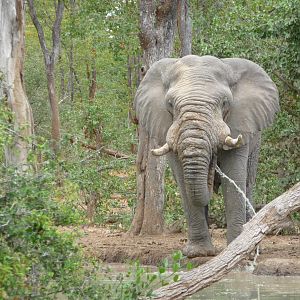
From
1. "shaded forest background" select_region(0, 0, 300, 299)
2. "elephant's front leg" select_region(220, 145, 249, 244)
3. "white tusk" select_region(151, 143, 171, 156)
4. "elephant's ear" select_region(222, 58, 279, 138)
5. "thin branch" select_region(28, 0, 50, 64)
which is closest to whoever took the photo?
"shaded forest background" select_region(0, 0, 300, 299)

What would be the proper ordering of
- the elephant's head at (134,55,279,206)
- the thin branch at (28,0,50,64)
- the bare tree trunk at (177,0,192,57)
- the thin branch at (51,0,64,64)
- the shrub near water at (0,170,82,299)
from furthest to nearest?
the thin branch at (51,0,64,64) < the thin branch at (28,0,50,64) < the bare tree trunk at (177,0,192,57) < the elephant's head at (134,55,279,206) < the shrub near water at (0,170,82,299)

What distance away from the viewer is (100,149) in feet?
66.6

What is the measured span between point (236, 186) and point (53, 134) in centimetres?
1587

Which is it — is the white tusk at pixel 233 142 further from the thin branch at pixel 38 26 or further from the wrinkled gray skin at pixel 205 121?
the thin branch at pixel 38 26

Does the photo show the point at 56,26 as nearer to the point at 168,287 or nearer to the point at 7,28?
the point at 7,28

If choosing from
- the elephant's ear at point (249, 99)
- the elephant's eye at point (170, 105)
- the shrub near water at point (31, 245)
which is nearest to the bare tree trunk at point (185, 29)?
the elephant's ear at point (249, 99)

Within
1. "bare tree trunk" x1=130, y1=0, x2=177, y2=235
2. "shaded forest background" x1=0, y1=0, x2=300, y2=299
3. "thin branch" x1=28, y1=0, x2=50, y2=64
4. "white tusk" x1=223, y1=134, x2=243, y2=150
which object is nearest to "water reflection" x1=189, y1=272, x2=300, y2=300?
"white tusk" x1=223, y1=134, x2=243, y2=150

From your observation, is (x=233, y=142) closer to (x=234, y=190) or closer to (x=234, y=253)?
(x=234, y=190)

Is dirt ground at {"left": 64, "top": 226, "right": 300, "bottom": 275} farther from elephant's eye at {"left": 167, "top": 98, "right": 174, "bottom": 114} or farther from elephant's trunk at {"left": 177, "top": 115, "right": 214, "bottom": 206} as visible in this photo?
elephant's eye at {"left": 167, "top": 98, "right": 174, "bottom": 114}

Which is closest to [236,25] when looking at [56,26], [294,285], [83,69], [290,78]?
[290,78]

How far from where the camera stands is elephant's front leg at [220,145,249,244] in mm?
13734

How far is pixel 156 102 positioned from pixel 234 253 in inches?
237

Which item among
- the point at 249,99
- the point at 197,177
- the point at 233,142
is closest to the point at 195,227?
the point at 197,177

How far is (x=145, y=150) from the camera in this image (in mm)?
16609
